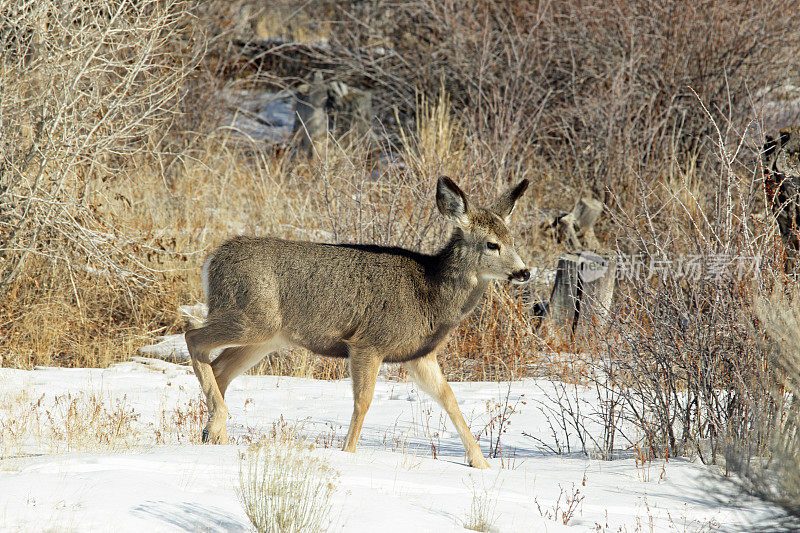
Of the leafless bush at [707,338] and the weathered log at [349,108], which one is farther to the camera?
the weathered log at [349,108]

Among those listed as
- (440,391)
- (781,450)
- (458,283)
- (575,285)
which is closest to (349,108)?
(575,285)

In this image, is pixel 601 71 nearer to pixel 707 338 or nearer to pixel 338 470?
pixel 707 338

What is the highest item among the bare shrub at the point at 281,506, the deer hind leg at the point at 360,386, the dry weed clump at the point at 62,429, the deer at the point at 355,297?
the deer at the point at 355,297

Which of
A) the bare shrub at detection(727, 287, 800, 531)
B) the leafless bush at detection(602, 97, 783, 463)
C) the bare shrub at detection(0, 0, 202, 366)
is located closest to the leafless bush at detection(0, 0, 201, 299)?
the bare shrub at detection(0, 0, 202, 366)

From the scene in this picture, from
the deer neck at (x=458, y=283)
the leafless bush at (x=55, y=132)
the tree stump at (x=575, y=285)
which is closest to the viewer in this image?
the deer neck at (x=458, y=283)

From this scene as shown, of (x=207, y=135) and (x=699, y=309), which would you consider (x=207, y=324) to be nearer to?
(x=699, y=309)

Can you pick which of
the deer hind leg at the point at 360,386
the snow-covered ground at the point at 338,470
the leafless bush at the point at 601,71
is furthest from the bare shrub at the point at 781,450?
the leafless bush at the point at 601,71

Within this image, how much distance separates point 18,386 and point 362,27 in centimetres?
1161

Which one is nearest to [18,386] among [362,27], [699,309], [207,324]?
[207,324]

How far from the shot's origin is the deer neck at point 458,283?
6457mm

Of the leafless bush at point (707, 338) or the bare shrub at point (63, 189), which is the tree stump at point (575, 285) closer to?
the leafless bush at point (707, 338)

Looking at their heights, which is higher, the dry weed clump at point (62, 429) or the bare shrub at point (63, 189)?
the bare shrub at point (63, 189)

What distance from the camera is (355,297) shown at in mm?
6359

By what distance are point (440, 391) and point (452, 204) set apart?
1300mm
